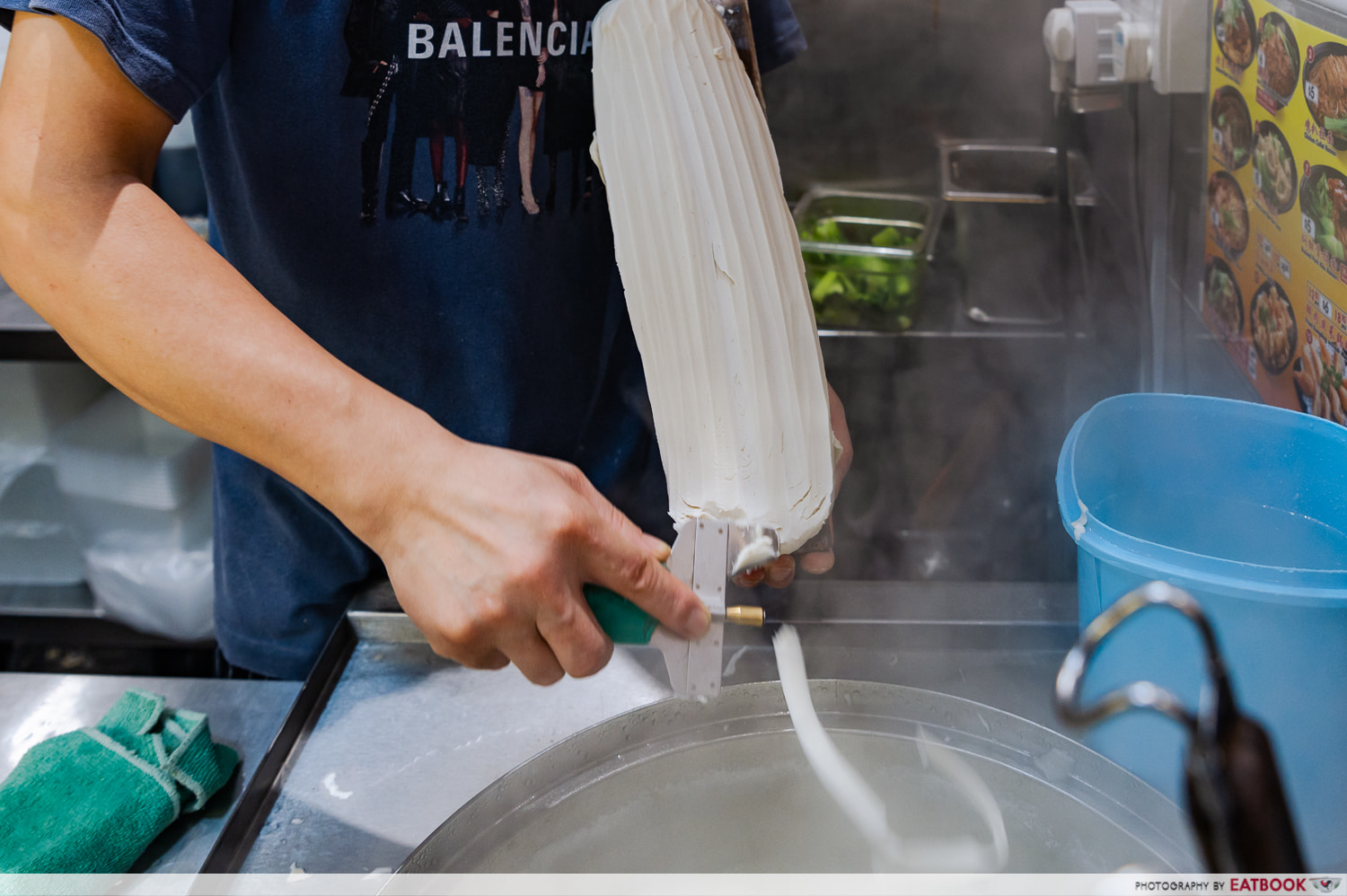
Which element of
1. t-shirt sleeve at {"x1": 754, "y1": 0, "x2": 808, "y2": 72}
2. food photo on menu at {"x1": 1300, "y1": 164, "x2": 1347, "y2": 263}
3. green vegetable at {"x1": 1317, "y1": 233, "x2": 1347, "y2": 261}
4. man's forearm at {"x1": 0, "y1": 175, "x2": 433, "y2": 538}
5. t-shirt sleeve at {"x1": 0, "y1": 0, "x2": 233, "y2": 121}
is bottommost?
green vegetable at {"x1": 1317, "y1": 233, "x2": 1347, "y2": 261}

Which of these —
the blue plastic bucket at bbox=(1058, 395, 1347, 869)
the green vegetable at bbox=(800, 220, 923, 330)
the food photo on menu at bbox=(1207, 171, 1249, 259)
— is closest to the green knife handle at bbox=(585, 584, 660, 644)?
the blue plastic bucket at bbox=(1058, 395, 1347, 869)

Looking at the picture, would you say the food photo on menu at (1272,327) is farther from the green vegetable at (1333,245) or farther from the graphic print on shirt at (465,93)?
the graphic print on shirt at (465,93)

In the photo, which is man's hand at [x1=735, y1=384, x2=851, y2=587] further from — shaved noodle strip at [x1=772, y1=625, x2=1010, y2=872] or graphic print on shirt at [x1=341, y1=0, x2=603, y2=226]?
graphic print on shirt at [x1=341, y1=0, x2=603, y2=226]

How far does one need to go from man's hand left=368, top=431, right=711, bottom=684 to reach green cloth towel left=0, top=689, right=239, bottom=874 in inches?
12.9

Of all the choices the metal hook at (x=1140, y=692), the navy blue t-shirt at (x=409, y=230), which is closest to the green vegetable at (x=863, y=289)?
the navy blue t-shirt at (x=409, y=230)

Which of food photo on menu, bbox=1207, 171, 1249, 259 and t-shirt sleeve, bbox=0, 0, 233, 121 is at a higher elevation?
t-shirt sleeve, bbox=0, 0, 233, 121

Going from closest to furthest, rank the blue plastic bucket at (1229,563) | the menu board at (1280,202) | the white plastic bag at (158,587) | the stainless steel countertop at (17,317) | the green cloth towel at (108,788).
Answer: the blue plastic bucket at (1229,563)
the green cloth towel at (108,788)
the menu board at (1280,202)
the stainless steel countertop at (17,317)
the white plastic bag at (158,587)

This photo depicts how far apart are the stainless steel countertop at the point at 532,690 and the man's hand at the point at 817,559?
0.24 ft

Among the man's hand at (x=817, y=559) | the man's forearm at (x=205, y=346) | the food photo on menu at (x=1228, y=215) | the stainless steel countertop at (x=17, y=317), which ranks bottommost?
the man's hand at (x=817, y=559)

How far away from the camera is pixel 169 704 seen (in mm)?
999

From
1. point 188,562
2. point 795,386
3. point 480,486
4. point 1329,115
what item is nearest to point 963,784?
point 795,386

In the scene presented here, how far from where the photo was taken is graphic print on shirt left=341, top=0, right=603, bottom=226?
979 millimetres

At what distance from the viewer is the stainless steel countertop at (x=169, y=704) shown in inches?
37.4

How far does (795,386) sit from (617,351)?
48cm
